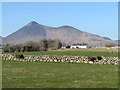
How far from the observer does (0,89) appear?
14633 mm

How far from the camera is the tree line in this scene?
420 feet

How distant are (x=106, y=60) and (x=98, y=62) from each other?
1.76m

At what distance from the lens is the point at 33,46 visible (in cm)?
14338

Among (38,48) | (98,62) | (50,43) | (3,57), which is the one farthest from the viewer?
(50,43)

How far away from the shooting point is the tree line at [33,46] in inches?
5044

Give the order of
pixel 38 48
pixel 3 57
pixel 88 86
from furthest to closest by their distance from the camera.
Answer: pixel 38 48, pixel 3 57, pixel 88 86

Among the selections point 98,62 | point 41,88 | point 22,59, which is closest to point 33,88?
point 41,88

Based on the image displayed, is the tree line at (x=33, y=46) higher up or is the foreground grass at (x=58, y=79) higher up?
the tree line at (x=33, y=46)

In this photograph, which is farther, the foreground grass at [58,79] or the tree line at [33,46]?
the tree line at [33,46]

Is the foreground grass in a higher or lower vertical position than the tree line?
lower

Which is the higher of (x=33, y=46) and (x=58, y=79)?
(x=33, y=46)

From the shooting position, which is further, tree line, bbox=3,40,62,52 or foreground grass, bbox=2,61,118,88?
tree line, bbox=3,40,62,52

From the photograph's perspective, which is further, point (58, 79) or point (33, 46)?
point (33, 46)

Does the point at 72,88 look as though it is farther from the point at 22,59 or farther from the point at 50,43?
the point at 50,43
